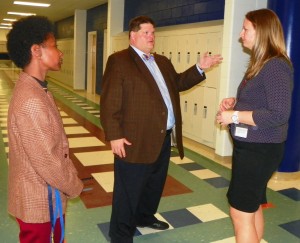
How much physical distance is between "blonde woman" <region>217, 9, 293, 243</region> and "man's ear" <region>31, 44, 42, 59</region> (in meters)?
0.91

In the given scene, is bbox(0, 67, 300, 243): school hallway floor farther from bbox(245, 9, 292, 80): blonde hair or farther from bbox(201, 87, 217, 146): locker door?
bbox(245, 9, 292, 80): blonde hair

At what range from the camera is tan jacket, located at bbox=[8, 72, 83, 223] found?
121 cm

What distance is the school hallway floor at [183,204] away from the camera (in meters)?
2.50

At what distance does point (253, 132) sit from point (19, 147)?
1054 mm

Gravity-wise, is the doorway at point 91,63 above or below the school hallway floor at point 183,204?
above

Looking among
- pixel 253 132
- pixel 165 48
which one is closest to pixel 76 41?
pixel 165 48

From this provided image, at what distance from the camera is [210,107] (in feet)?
16.3

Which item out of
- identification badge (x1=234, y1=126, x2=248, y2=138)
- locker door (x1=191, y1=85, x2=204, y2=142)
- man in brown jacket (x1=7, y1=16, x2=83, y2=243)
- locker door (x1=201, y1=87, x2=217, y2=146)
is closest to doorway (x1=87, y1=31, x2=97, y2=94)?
locker door (x1=191, y1=85, x2=204, y2=142)

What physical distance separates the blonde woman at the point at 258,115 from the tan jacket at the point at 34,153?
82 centimetres

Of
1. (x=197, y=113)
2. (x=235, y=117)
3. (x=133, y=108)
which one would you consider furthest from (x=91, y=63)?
(x=235, y=117)

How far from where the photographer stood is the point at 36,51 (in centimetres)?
130

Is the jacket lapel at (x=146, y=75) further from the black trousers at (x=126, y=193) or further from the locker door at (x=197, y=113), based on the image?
the locker door at (x=197, y=113)

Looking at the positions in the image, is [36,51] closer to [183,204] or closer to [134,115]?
[134,115]

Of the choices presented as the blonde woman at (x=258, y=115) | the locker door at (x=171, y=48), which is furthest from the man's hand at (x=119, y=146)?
the locker door at (x=171, y=48)
